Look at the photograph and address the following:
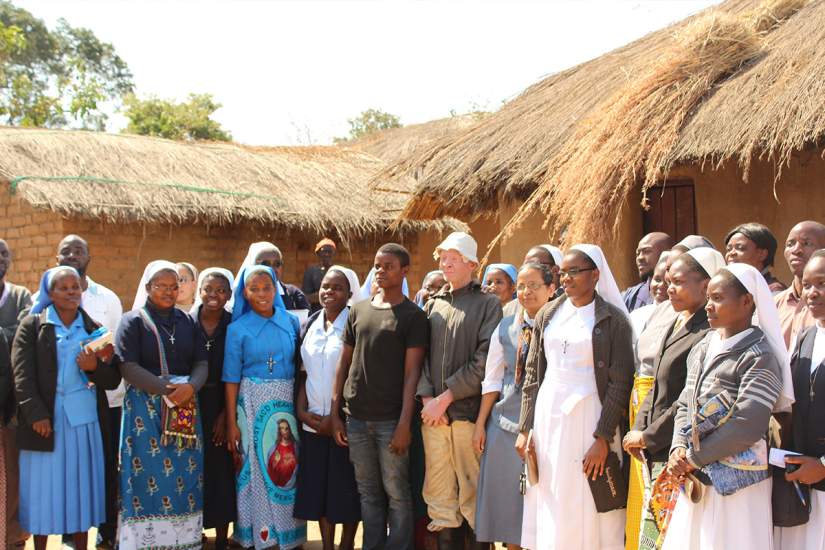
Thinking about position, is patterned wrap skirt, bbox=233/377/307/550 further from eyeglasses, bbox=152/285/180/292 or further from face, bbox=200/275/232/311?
eyeglasses, bbox=152/285/180/292

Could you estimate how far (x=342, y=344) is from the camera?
583 centimetres

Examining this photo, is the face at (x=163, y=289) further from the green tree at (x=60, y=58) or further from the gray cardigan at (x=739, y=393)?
the green tree at (x=60, y=58)

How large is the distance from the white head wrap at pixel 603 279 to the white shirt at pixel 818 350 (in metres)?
0.95

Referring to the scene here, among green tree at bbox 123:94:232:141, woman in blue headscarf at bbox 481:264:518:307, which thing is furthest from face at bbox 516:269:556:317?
green tree at bbox 123:94:232:141

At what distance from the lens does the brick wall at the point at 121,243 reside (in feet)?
37.8

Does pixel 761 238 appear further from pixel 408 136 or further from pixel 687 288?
pixel 408 136

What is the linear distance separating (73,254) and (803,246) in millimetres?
4612

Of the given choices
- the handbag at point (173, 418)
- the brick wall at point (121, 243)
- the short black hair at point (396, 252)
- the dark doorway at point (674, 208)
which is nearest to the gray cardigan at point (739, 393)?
the short black hair at point (396, 252)

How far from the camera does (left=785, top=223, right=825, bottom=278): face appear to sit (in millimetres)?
4801

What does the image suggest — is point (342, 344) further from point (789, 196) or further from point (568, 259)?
point (789, 196)

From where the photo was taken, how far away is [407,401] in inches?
213

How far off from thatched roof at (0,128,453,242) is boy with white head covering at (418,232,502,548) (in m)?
7.20

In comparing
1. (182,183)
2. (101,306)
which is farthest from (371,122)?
(101,306)

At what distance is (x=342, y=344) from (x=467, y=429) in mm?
1003
